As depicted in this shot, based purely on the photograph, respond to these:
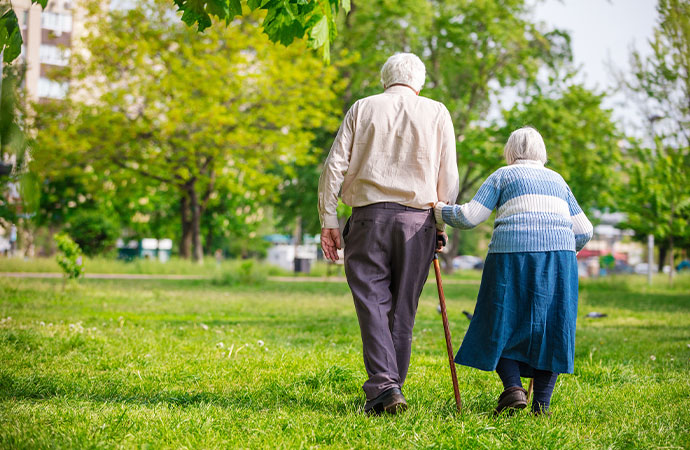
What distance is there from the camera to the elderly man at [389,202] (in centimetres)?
379

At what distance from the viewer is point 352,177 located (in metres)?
3.97

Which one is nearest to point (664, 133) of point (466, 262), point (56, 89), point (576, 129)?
point (576, 129)

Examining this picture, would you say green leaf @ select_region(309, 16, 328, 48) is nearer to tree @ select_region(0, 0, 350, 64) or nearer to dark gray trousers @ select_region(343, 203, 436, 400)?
tree @ select_region(0, 0, 350, 64)

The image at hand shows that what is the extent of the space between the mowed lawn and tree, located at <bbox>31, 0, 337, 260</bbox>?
13.0 m

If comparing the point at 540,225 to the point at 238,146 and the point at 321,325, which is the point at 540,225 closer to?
the point at 321,325

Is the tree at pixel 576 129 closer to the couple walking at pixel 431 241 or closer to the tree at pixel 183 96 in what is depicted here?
the tree at pixel 183 96

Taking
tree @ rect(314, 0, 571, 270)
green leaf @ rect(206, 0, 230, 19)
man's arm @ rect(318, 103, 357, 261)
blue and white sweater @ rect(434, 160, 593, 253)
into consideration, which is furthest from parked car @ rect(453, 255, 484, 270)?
green leaf @ rect(206, 0, 230, 19)

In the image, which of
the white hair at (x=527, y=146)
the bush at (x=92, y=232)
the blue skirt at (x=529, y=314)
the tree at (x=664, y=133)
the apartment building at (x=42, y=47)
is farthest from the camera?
the bush at (x=92, y=232)

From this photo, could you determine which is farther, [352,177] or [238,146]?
[238,146]

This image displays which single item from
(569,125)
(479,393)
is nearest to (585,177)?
(569,125)

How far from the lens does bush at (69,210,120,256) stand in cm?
3025

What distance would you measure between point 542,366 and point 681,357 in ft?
11.0

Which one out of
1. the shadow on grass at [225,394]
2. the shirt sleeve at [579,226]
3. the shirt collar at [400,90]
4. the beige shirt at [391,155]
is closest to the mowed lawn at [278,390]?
the shadow on grass at [225,394]

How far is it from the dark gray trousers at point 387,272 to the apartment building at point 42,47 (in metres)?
1.80
